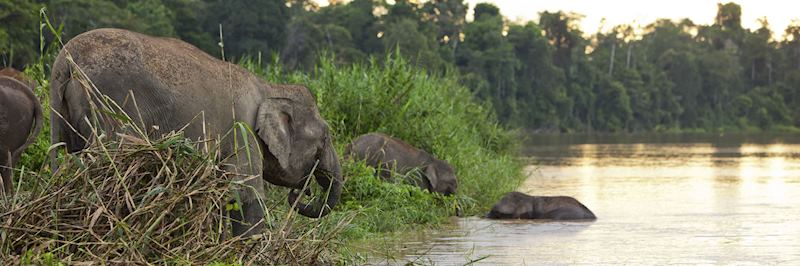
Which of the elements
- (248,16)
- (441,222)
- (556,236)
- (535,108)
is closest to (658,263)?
(556,236)

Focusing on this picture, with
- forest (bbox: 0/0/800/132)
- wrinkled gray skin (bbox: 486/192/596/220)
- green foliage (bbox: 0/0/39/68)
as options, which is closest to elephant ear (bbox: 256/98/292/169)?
wrinkled gray skin (bbox: 486/192/596/220)

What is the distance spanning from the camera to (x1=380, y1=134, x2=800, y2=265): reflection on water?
10328mm

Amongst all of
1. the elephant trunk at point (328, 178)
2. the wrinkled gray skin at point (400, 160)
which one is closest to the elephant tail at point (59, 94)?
the elephant trunk at point (328, 178)

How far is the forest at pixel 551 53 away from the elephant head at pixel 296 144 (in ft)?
149

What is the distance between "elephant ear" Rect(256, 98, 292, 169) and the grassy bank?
1.19 ft

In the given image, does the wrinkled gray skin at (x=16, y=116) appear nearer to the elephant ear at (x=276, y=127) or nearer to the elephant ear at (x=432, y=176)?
the elephant ear at (x=276, y=127)

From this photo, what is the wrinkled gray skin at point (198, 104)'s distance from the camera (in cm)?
744

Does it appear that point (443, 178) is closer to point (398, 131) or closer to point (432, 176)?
point (432, 176)

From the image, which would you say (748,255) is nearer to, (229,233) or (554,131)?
(229,233)

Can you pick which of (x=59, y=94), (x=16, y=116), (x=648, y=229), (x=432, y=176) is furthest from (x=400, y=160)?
(x=59, y=94)

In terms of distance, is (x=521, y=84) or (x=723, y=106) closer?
(x=521, y=84)

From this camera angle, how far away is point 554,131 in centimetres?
8756

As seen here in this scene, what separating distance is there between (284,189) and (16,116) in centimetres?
262

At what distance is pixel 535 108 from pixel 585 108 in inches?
283
